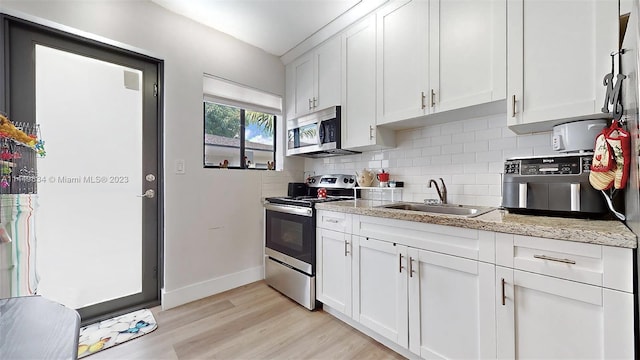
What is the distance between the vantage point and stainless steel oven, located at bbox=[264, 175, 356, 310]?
217 cm

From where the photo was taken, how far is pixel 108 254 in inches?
80.0

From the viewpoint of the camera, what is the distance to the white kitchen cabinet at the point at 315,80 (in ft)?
7.85

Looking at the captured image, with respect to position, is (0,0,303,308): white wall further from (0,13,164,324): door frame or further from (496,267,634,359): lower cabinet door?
(496,267,634,359): lower cabinet door

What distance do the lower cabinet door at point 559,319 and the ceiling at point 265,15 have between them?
2208 mm

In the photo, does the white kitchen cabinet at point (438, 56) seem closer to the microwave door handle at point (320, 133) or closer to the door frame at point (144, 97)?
the microwave door handle at point (320, 133)

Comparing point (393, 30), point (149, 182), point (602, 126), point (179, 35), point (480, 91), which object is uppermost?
point (179, 35)

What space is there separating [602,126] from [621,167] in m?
0.33

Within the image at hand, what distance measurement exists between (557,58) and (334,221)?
1610 mm

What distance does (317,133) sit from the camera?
2525 mm

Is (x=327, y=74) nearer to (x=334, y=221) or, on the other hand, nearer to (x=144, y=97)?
(x=334, y=221)

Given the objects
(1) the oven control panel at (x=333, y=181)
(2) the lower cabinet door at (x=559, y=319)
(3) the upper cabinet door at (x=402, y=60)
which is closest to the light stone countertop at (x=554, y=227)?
(2) the lower cabinet door at (x=559, y=319)

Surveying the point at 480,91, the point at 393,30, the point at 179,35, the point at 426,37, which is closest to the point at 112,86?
the point at 179,35

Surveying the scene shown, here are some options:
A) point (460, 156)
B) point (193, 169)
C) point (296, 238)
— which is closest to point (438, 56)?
point (460, 156)

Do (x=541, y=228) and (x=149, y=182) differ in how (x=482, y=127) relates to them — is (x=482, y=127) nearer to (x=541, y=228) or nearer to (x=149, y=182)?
(x=541, y=228)
